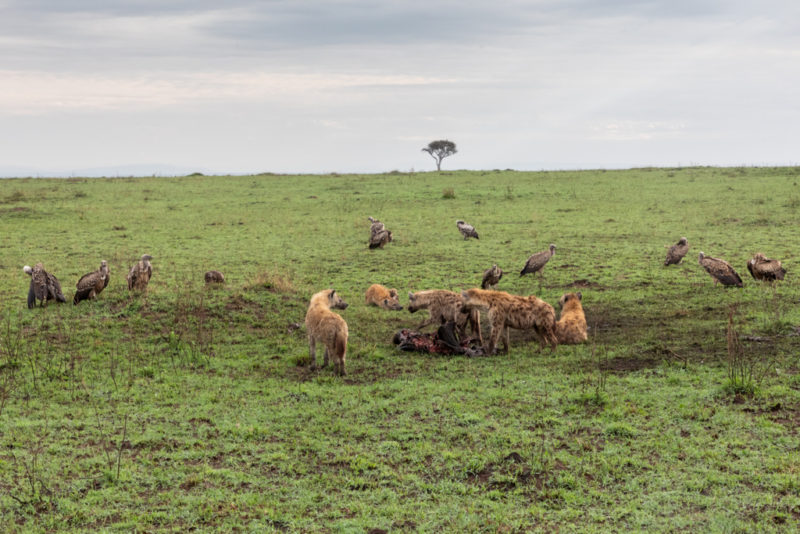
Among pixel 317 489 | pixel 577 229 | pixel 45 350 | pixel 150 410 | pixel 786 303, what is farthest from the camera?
pixel 577 229

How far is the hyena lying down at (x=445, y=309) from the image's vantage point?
11352 millimetres

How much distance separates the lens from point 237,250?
2034 centimetres

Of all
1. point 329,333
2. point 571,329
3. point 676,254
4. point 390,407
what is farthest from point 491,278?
point 390,407

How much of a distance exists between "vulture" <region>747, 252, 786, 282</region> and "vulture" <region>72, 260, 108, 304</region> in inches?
502

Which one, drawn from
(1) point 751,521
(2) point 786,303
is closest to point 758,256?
(2) point 786,303

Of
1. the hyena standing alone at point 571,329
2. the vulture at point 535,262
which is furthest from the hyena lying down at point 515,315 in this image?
the vulture at point 535,262

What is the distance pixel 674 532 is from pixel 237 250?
16554 millimetres

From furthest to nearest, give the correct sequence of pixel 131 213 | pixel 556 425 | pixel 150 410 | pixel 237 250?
pixel 131 213
pixel 237 250
pixel 150 410
pixel 556 425

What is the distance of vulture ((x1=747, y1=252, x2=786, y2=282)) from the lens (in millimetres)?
13984

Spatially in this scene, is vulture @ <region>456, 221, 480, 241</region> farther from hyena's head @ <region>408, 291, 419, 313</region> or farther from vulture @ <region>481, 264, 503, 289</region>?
hyena's head @ <region>408, 291, 419, 313</region>

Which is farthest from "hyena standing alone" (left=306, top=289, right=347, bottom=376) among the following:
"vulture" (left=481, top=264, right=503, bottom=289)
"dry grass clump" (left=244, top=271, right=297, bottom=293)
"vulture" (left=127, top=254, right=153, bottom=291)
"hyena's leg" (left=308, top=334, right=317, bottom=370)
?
"vulture" (left=481, top=264, right=503, bottom=289)

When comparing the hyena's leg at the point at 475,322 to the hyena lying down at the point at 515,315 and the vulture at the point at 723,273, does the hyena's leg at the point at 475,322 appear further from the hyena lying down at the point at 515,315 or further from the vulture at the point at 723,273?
the vulture at the point at 723,273

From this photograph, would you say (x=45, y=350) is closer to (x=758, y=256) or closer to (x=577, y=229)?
(x=758, y=256)

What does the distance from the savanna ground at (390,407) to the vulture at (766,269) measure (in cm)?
33
